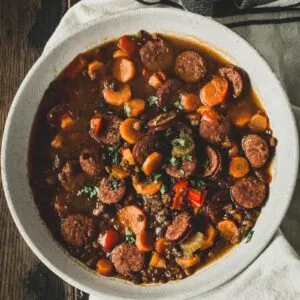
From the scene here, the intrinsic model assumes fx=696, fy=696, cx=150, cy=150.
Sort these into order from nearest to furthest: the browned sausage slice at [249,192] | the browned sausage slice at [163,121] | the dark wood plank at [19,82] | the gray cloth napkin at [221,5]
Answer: the browned sausage slice at [163,121] < the browned sausage slice at [249,192] < the gray cloth napkin at [221,5] < the dark wood plank at [19,82]

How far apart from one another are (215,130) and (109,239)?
0.91 metres

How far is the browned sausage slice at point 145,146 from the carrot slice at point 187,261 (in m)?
0.64

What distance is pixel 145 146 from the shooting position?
159 inches

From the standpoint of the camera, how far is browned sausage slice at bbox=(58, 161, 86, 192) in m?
4.19

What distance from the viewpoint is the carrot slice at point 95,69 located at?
13.9 feet

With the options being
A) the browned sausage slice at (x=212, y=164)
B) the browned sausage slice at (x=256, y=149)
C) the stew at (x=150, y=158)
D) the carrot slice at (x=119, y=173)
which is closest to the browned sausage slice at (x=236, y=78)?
the stew at (x=150, y=158)

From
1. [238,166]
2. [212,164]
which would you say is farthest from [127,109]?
[238,166]

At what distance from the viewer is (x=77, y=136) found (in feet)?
13.8

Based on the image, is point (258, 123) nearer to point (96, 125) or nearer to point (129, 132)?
point (129, 132)

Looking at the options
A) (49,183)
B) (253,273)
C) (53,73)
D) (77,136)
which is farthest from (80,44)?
(253,273)

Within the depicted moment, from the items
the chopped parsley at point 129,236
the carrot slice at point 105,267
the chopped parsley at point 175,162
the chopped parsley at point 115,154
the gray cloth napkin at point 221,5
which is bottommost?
the carrot slice at point 105,267

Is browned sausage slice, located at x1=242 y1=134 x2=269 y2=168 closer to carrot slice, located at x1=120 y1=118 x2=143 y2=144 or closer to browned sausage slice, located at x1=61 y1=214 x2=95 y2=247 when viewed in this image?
carrot slice, located at x1=120 y1=118 x2=143 y2=144

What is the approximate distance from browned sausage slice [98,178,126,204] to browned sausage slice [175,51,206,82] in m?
0.75

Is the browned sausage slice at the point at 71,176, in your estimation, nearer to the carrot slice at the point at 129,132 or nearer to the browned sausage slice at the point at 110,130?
the browned sausage slice at the point at 110,130
